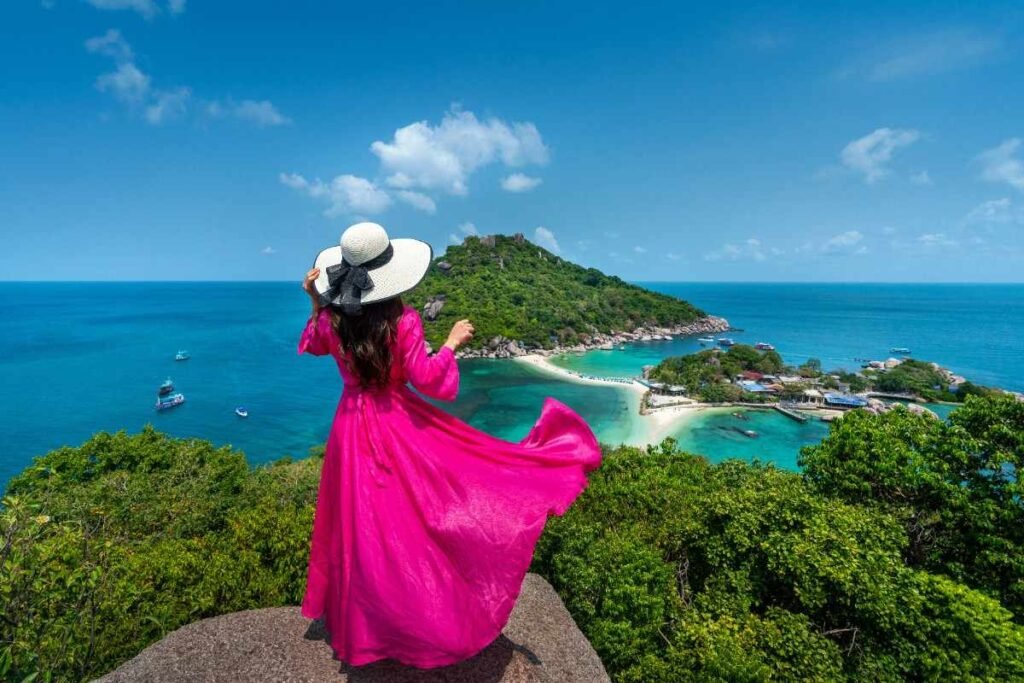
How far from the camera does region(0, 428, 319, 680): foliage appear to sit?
3.14m

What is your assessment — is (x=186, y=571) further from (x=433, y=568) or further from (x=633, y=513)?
(x=633, y=513)

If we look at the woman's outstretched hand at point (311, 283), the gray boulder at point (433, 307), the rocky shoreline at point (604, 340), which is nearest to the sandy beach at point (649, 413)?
the rocky shoreline at point (604, 340)

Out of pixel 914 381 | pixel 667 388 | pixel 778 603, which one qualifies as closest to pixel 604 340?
pixel 667 388

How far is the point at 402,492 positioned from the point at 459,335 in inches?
40.7

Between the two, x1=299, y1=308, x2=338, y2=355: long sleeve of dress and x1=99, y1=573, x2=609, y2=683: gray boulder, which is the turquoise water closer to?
x1=99, y1=573, x2=609, y2=683: gray boulder

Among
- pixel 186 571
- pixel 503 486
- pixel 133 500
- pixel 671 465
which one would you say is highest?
pixel 503 486

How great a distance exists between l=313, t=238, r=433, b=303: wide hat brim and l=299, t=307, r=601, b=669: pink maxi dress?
0.23m

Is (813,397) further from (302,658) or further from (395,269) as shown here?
(395,269)

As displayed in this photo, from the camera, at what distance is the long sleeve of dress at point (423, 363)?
2805 millimetres

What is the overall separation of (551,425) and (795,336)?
111 metres

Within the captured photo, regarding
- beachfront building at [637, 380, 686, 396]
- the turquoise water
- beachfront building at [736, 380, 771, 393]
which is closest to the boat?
the turquoise water

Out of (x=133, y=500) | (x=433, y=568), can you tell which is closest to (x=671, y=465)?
(x=433, y=568)

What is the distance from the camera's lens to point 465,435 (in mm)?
3270

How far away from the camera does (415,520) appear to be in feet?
9.71
